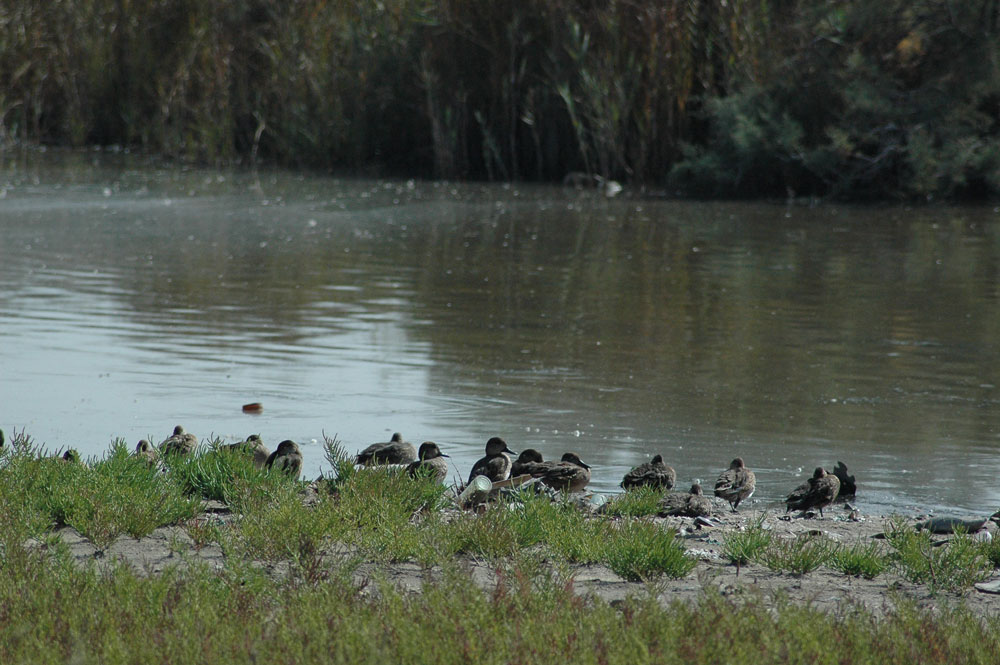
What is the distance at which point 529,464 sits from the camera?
19.9 ft

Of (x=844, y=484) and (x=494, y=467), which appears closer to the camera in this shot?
(x=844, y=484)

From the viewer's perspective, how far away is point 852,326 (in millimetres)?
10289

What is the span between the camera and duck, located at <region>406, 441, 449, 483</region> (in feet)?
19.1

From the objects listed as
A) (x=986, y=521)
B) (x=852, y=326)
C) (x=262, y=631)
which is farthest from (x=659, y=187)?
(x=262, y=631)

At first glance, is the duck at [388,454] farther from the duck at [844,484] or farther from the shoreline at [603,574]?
the duck at [844,484]

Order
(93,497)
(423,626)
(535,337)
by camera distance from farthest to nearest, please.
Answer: (535,337) → (93,497) → (423,626)

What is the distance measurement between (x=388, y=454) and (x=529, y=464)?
0.69m

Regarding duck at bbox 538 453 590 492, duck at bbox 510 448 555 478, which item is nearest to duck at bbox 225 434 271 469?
duck at bbox 510 448 555 478

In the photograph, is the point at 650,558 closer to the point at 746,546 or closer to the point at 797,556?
the point at 746,546

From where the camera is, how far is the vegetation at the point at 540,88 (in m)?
19.9

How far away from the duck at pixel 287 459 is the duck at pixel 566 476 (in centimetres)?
115

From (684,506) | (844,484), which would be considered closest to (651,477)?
(684,506)

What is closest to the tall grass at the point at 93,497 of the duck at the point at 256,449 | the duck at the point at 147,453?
the duck at the point at 147,453

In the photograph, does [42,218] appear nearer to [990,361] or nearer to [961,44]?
[990,361]
